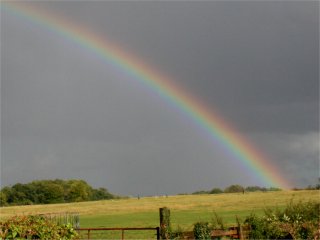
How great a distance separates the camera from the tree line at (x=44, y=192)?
5295 inches

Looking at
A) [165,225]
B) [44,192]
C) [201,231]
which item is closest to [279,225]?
[201,231]

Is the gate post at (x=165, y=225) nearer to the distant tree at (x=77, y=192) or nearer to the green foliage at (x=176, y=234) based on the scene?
the green foliage at (x=176, y=234)

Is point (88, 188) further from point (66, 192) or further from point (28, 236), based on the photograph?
point (28, 236)

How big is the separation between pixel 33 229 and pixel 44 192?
135 metres

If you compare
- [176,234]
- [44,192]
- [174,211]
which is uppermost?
[44,192]

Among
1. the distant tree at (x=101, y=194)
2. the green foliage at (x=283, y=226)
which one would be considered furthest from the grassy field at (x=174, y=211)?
the distant tree at (x=101, y=194)

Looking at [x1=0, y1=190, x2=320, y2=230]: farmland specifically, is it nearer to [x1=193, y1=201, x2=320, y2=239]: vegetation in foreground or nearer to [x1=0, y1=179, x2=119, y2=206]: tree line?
[x1=193, y1=201, x2=320, y2=239]: vegetation in foreground

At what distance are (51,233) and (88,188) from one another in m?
155

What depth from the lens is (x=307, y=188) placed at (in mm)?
116188

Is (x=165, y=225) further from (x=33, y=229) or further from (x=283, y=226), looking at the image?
(x=33, y=229)

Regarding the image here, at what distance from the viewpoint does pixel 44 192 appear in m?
140

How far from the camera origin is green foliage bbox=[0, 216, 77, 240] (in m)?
9.09

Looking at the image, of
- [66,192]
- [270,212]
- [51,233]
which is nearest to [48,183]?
[66,192]

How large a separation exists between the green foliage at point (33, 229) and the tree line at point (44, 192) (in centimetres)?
12372
